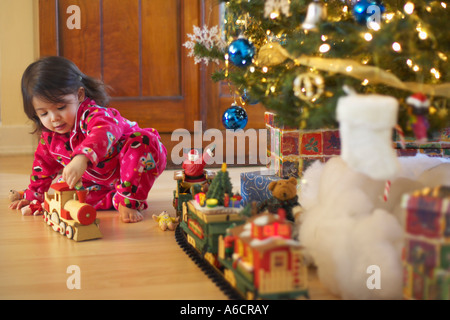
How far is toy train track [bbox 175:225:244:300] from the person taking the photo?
102 centimetres

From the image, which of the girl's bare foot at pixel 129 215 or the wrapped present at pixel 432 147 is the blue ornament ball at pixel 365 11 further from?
the girl's bare foot at pixel 129 215

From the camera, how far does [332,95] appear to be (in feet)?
3.48

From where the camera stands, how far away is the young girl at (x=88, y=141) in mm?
1568

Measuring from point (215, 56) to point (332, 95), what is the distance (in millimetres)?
545

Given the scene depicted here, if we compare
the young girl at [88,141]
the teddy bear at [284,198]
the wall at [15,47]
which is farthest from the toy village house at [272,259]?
the wall at [15,47]

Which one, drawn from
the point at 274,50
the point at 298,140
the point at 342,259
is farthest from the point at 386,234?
the point at 298,140

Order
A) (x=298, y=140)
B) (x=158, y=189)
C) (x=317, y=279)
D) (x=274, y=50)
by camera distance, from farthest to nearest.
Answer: (x=158, y=189) → (x=298, y=140) → (x=274, y=50) → (x=317, y=279)

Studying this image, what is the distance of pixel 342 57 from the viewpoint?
110 centimetres

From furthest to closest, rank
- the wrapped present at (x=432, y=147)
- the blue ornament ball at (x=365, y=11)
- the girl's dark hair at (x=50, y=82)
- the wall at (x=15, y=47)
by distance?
the wall at (x=15, y=47), the wrapped present at (x=432, y=147), the girl's dark hair at (x=50, y=82), the blue ornament ball at (x=365, y=11)

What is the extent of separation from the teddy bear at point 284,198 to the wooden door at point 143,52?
1135 mm

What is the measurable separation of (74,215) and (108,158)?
0.35 meters

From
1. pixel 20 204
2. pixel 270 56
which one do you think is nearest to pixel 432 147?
pixel 270 56

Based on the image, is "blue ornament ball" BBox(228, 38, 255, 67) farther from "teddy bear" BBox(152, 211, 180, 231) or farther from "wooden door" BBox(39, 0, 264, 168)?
"wooden door" BBox(39, 0, 264, 168)
